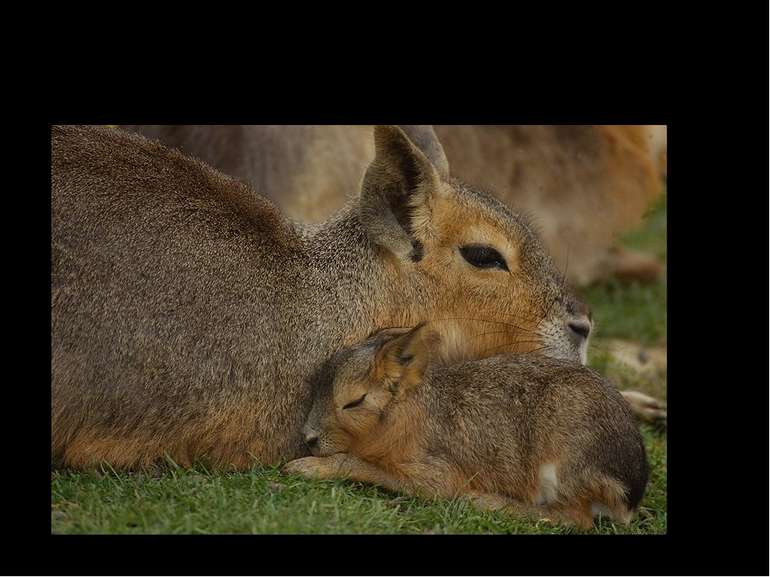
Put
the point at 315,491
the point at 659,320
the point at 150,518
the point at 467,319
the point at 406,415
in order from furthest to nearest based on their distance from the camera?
the point at 659,320 < the point at 467,319 < the point at 406,415 < the point at 315,491 < the point at 150,518

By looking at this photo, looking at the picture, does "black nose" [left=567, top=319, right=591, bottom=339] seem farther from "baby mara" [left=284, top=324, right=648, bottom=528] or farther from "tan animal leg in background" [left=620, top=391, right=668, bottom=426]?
"tan animal leg in background" [left=620, top=391, right=668, bottom=426]

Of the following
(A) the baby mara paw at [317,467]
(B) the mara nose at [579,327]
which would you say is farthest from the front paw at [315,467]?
(B) the mara nose at [579,327]

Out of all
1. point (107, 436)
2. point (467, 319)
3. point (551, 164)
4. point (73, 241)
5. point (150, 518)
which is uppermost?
point (551, 164)

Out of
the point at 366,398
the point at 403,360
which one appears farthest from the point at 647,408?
the point at 366,398

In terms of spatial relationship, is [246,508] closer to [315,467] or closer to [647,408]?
[315,467]

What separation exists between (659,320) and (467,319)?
17.0ft

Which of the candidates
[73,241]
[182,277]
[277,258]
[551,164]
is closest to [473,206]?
[277,258]

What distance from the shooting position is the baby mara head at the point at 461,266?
5.55m

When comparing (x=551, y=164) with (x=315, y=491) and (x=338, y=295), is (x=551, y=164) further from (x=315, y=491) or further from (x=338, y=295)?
(x=315, y=491)

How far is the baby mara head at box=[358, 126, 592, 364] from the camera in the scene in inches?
219

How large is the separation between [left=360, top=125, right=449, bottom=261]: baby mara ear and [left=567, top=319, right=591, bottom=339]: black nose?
94cm

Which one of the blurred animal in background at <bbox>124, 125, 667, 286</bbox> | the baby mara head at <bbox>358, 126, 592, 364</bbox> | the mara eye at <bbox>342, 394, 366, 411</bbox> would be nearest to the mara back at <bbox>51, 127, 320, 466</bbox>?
the mara eye at <bbox>342, 394, 366, 411</bbox>

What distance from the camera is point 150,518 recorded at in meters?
4.64

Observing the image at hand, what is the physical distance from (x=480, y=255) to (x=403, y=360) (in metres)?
0.77
